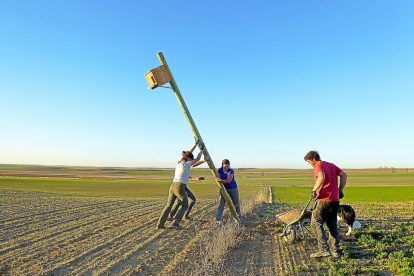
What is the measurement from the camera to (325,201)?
17.9 feet

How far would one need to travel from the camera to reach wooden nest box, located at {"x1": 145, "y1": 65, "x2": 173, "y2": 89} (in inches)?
249

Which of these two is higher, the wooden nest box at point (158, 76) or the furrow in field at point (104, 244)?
the wooden nest box at point (158, 76)

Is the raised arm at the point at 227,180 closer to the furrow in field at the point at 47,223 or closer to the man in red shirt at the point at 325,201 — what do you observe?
the man in red shirt at the point at 325,201

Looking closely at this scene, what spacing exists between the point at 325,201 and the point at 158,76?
13.7 ft

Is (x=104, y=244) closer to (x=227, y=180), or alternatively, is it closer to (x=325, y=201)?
(x=227, y=180)

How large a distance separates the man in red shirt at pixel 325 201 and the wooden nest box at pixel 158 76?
351 centimetres

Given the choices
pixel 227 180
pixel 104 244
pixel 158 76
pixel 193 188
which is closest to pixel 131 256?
pixel 104 244

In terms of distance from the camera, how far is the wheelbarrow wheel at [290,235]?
6543 millimetres

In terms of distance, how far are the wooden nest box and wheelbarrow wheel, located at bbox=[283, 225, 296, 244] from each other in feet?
14.0

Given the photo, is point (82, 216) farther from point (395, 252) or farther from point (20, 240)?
point (395, 252)

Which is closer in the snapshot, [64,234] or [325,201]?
[325,201]

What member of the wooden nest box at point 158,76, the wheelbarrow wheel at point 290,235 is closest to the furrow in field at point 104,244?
the wheelbarrow wheel at point 290,235

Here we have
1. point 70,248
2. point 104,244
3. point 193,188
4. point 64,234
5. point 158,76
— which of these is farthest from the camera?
point 193,188

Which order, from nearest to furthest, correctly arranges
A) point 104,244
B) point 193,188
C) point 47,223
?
point 104,244 < point 47,223 < point 193,188
